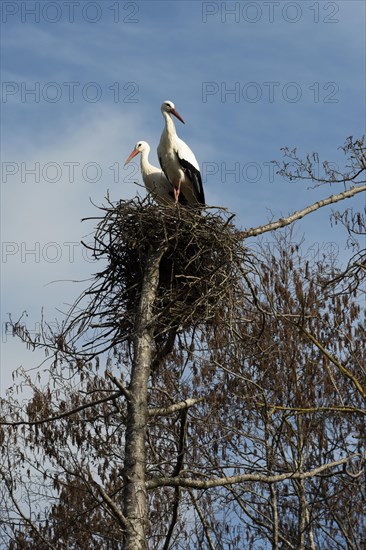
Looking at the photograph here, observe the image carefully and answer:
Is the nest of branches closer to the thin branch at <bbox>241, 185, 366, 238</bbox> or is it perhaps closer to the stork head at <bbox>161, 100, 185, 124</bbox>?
the thin branch at <bbox>241, 185, 366, 238</bbox>

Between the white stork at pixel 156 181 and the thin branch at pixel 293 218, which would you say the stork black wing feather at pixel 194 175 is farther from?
the thin branch at pixel 293 218

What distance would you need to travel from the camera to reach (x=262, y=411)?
11.4 metres

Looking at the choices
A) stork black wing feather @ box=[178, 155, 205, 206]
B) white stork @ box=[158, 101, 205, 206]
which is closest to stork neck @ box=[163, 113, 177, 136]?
white stork @ box=[158, 101, 205, 206]

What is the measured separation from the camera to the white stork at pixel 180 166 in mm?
10062

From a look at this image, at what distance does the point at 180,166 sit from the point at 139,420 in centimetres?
419

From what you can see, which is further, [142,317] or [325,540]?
[325,540]

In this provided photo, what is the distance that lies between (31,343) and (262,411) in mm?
4653

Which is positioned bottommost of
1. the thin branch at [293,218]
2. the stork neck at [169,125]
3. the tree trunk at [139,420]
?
the tree trunk at [139,420]

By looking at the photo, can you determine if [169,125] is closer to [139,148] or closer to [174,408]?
[139,148]

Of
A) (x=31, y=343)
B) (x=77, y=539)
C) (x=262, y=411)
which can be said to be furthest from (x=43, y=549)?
(x=31, y=343)

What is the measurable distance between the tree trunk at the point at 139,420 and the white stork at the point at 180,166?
9.47 feet

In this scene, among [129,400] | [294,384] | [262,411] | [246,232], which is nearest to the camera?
[129,400]

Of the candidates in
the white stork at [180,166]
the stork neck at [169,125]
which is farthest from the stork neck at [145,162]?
the stork neck at [169,125]

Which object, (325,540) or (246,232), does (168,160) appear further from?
(325,540)
